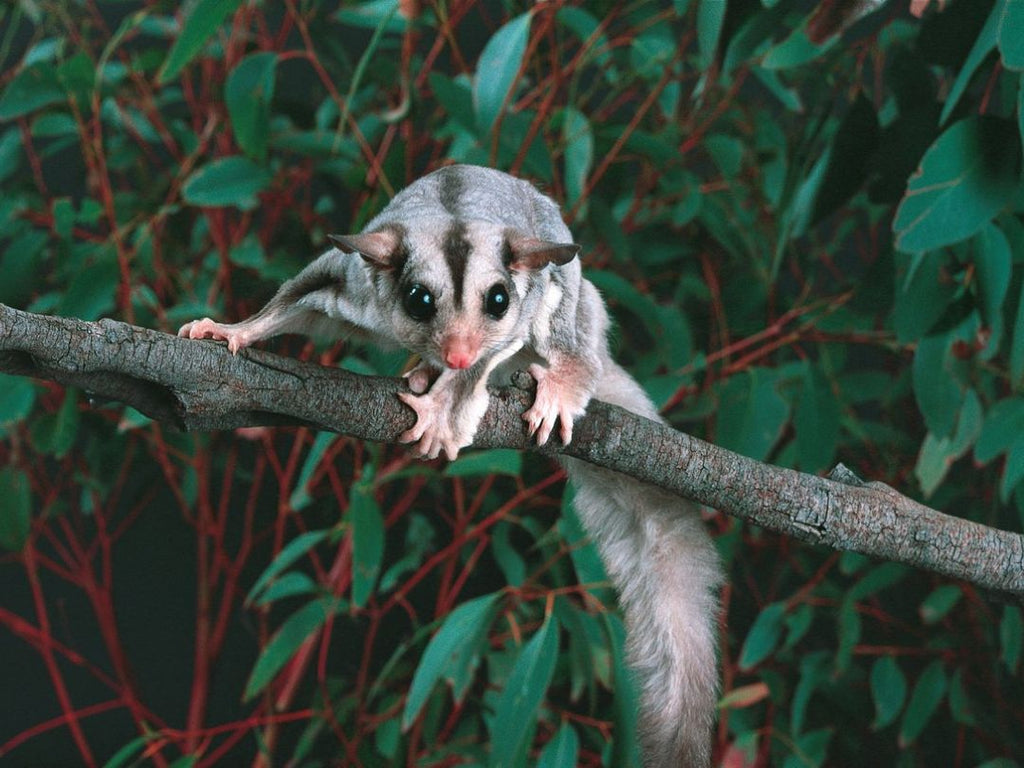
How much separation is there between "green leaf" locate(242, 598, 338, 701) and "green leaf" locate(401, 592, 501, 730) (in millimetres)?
386

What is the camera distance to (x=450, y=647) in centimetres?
192

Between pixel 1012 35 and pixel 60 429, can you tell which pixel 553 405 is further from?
pixel 60 429

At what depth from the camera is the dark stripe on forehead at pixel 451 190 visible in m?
1.44

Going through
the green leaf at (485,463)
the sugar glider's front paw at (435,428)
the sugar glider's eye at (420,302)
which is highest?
the green leaf at (485,463)

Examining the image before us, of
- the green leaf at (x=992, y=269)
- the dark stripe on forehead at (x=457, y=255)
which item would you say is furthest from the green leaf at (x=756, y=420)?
the dark stripe on forehead at (x=457, y=255)

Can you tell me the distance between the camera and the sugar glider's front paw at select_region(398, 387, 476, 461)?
1.35 meters

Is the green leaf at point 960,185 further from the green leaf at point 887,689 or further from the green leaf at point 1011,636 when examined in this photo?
the green leaf at point 887,689

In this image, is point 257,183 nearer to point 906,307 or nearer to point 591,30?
point 591,30

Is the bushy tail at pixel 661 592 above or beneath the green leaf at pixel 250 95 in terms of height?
beneath

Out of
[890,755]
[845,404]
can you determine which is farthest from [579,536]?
[890,755]

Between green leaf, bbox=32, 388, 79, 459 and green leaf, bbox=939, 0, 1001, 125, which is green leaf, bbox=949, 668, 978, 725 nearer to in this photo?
green leaf, bbox=939, 0, 1001, 125

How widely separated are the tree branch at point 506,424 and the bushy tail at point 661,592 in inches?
7.3

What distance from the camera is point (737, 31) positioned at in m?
1.93

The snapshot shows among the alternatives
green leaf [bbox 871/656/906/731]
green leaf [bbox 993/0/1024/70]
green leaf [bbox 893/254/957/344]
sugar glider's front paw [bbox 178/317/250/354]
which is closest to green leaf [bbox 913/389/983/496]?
green leaf [bbox 893/254/957/344]
